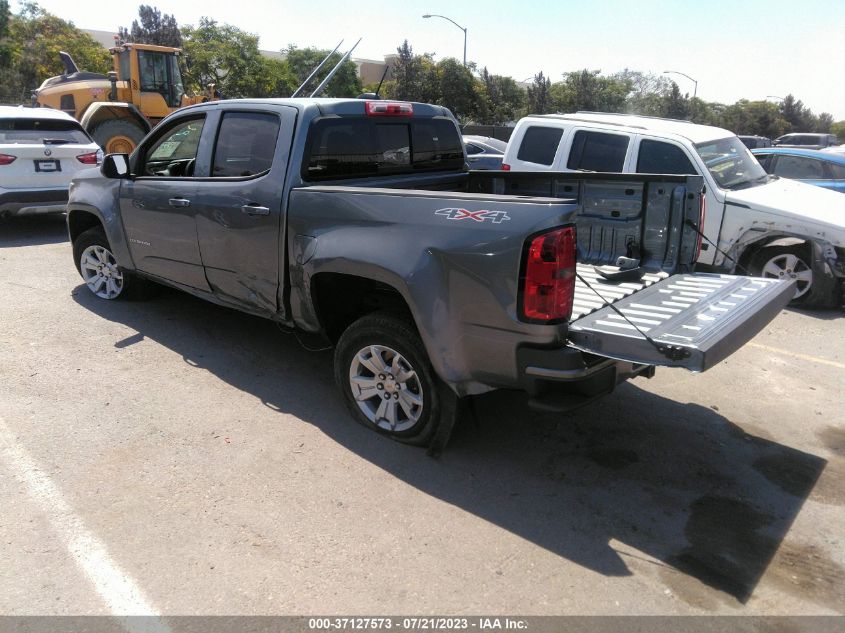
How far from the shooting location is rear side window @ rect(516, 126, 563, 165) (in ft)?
27.2

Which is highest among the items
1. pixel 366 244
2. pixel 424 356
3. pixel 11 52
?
pixel 11 52

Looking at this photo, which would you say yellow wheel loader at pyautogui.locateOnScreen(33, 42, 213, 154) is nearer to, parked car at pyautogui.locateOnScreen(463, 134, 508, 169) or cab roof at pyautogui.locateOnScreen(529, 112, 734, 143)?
parked car at pyautogui.locateOnScreen(463, 134, 508, 169)

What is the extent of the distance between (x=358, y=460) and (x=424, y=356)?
766 millimetres

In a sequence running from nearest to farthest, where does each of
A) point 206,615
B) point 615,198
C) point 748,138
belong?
1. point 206,615
2. point 615,198
3. point 748,138

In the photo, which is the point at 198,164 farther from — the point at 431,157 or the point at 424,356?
the point at 424,356

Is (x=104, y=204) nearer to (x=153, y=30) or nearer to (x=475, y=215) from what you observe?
(x=475, y=215)

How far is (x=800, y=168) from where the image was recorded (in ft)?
33.1

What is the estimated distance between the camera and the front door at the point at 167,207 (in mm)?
5258

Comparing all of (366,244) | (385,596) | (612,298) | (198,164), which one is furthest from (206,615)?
(198,164)

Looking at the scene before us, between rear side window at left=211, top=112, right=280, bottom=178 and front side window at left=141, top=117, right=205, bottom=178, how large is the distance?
1.18ft

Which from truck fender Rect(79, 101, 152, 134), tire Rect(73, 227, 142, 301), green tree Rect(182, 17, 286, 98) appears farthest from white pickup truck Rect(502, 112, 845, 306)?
green tree Rect(182, 17, 286, 98)

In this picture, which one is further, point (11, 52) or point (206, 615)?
point (11, 52)

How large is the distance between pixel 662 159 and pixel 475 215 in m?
4.97

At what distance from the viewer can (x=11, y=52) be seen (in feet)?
131
